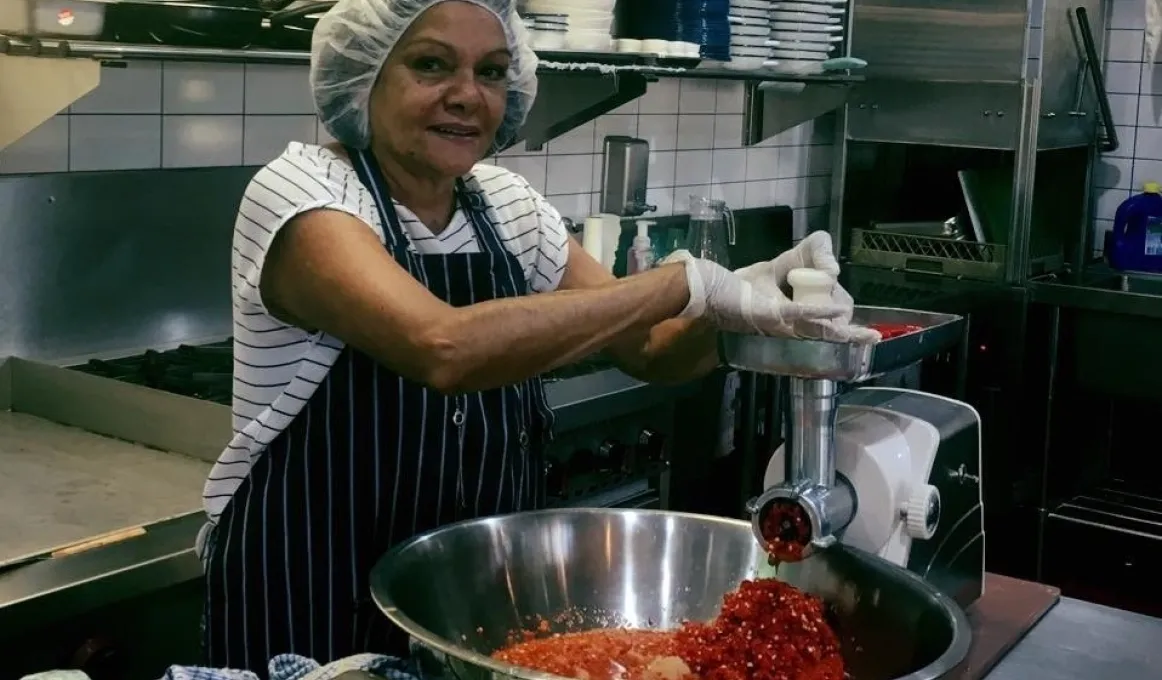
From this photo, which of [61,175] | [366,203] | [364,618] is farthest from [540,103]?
[364,618]

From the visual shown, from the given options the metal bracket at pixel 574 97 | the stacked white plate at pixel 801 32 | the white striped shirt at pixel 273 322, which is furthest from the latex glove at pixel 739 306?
the stacked white plate at pixel 801 32

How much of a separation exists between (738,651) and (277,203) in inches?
28.7

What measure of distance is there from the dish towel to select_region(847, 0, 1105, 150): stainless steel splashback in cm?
312

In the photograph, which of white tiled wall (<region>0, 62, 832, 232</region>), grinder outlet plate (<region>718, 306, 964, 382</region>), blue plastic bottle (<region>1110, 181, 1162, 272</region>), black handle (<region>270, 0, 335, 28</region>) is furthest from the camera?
blue plastic bottle (<region>1110, 181, 1162, 272</region>)

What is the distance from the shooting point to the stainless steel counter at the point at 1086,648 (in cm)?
159

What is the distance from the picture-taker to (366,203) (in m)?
1.79

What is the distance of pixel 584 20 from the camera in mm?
3088

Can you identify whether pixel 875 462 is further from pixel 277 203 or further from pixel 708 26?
pixel 708 26

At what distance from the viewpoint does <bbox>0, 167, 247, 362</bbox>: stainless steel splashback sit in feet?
8.21

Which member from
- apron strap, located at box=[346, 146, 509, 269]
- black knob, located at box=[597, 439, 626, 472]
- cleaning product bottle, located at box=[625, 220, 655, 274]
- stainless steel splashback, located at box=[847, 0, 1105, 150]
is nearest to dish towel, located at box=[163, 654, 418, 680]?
apron strap, located at box=[346, 146, 509, 269]

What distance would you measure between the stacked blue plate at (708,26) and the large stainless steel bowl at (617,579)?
2.04 m

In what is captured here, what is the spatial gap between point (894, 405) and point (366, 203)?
698 millimetres

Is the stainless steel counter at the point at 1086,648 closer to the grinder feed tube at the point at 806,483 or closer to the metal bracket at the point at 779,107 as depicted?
the grinder feed tube at the point at 806,483

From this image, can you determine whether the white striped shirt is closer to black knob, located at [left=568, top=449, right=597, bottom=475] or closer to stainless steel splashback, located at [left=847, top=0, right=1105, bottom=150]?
black knob, located at [left=568, top=449, right=597, bottom=475]
